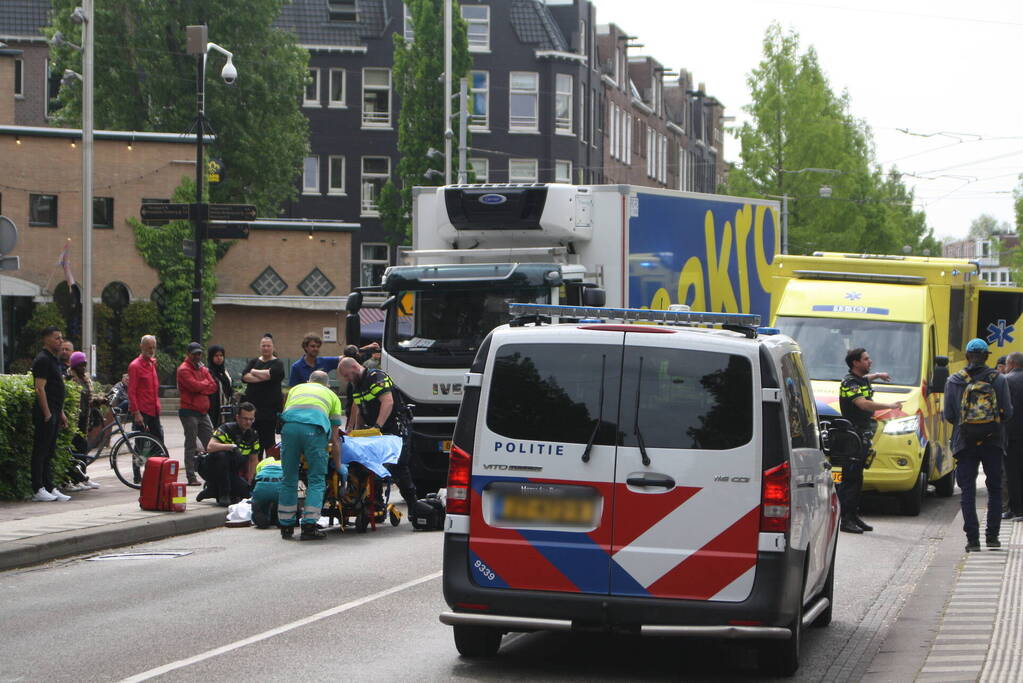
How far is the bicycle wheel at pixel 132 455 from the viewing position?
61.1 ft

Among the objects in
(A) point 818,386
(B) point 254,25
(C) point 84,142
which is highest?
(B) point 254,25

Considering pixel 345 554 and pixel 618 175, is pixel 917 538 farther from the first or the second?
pixel 618 175

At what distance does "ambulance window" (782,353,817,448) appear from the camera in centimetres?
808

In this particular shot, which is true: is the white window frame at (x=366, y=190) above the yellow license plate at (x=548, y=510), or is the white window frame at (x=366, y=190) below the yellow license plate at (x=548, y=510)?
above

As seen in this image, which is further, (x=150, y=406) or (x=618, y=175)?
(x=618, y=175)

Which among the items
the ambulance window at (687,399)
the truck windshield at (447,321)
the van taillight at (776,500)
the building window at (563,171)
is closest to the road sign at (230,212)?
the truck windshield at (447,321)

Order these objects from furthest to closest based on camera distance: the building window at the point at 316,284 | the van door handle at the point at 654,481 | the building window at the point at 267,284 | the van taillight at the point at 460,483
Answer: the building window at the point at 267,284, the building window at the point at 316,284, the van taillight at the point at 460,483, the van door handle at the point at 654,481

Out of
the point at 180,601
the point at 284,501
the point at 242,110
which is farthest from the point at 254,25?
the point at 180,601

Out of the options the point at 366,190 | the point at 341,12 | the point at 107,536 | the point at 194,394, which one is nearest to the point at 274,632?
the point at 107,536

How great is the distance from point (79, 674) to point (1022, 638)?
5.24m

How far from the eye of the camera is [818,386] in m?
18.0

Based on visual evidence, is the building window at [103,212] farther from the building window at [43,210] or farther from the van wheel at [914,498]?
the van wheel at [914,498]

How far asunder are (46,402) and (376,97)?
47526mm

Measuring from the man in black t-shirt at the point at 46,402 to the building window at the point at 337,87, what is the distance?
46.8 m
